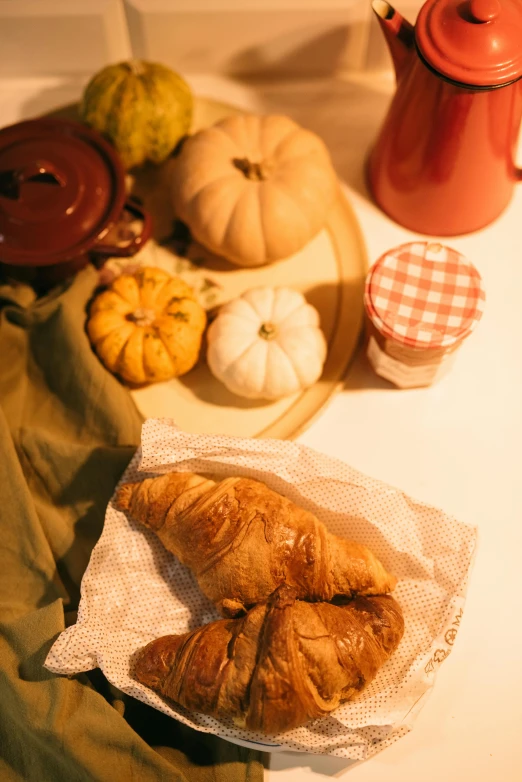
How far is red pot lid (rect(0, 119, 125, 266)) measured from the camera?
116 cm

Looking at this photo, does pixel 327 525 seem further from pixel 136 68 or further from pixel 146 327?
pixel 136 68

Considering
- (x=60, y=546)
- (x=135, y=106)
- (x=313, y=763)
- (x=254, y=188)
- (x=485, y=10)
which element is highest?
(x=485, y=10)

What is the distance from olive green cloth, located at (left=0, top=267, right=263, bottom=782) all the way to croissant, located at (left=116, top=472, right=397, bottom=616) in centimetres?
16

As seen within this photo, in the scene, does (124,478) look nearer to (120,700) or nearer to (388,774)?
(120,700)

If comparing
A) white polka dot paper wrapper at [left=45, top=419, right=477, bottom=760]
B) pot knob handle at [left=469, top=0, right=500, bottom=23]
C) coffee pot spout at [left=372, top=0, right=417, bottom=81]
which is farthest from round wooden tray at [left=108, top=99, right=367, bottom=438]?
pot knob handle at [left=469, top=0, right=500, bottom=23]

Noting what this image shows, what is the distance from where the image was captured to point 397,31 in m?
1.13

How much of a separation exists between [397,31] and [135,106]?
0.46 meters

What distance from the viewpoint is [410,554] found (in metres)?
1.05

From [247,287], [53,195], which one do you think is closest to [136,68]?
[53,195]

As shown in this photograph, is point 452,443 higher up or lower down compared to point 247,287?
lower down

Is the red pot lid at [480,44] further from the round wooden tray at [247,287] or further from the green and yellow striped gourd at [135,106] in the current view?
the green and yellow striped gourd at [135,106]

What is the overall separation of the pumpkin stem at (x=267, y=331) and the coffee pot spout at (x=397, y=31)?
0.46m

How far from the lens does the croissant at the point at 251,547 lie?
100 centimetres

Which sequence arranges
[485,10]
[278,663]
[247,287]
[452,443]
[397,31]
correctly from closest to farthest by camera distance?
[278,663] < [485,10] < [397,31] < [452,443] < [247,287]
